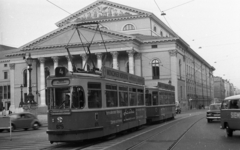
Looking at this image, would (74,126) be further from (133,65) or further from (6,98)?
(6,98)

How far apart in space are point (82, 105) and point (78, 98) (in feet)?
1.02

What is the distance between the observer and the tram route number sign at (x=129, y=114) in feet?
57.4

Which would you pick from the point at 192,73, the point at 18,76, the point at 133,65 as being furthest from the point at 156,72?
the point at 18,76

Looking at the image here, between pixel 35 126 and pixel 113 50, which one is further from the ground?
pixel 113 50

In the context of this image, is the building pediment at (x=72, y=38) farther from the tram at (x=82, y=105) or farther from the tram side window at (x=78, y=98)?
the tram side window at (x=78, y=98)

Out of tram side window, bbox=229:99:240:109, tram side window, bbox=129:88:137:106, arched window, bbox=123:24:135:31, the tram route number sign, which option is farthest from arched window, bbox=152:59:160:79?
tram side window, bbox=229:99:240:109

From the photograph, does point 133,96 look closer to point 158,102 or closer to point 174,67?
point 158,102

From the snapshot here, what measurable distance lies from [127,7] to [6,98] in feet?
105

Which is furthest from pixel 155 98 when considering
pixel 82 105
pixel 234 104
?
pixel 82 105

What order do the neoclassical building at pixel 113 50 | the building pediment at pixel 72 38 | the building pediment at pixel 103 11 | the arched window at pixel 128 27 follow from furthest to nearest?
the arched window at pixel 128 27, the building pediment at pixel 103 11, the neoclassical building at pixel 113 50, the building pediment at pixel 72 38

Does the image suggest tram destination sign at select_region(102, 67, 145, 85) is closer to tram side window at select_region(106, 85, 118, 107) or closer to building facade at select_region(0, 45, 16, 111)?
tram side window at select_region(106, 85, 118, 107)

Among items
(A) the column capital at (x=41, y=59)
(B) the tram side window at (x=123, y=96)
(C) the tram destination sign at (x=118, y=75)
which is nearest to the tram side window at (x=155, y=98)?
(C) the tram destination sign at (x=118, y=75)

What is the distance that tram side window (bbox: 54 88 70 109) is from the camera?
13664mm

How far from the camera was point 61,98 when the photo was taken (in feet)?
45.3
